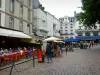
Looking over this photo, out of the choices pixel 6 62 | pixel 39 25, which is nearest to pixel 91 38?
pixel 39 25

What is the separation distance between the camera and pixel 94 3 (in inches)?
1137

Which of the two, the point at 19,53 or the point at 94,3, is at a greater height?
the point at 94,3

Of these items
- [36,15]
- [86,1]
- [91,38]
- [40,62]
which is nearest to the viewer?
[40,62]

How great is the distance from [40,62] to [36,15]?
3244 cm

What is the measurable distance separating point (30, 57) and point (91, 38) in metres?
57.5

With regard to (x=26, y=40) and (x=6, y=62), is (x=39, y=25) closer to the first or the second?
(x=26, y=40)

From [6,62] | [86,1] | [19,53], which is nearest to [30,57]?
[19,53]

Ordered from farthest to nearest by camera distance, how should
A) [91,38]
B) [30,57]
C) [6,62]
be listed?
[91,38] → [30,57] → [6,62]

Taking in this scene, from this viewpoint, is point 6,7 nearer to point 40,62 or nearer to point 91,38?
point 40,62

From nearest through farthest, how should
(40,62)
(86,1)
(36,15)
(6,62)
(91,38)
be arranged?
(6,62)
(40,62)
(86,1)
(36,15)
(91,38)

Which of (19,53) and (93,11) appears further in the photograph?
(93,11)

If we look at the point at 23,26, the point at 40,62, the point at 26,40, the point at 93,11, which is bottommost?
the point at 40,62

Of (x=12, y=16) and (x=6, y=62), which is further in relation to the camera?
(x=12, y=16)

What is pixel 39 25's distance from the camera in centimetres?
4978
